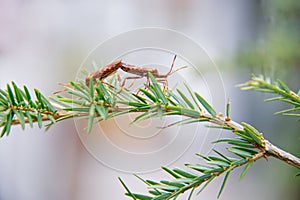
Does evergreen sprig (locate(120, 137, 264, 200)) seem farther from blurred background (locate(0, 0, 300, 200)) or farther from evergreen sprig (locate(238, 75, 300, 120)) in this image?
blurred background (locate(0, 0, 300, 200))

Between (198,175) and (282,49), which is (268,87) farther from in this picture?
(282,49)

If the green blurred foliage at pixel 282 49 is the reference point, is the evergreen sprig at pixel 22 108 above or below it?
below

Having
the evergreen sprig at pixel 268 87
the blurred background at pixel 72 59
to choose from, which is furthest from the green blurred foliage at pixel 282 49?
the blurred background at pixel 72 59

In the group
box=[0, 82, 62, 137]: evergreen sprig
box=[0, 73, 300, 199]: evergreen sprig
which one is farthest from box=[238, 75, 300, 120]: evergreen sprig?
box=[0, 82, 62, 137]: evergreen sprig

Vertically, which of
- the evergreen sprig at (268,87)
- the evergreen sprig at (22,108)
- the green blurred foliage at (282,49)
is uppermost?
the green blurred foliage at (282,49)

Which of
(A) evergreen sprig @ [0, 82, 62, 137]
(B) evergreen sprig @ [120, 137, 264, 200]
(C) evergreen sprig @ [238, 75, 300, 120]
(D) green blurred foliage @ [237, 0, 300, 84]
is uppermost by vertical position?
(D) green blurred foliage @ [237, 0, 300, 84]

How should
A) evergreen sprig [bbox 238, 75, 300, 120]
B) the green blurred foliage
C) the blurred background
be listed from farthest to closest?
the blurred background < the green blurred foliage < evergreen sprig [bbox 238, 75, 300, 120]

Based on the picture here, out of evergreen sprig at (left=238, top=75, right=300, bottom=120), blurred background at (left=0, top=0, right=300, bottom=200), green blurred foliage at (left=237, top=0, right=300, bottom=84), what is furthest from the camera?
blurred background at (left=0, top=0, right=300, bottom=200)

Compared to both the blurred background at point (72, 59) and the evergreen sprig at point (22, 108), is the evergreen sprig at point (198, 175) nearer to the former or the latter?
the evergreen sprig at point (22, 108)

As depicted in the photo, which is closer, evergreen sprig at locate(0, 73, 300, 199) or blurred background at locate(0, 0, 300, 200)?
evergreen sprig at locate(0, 73, 300, 199)

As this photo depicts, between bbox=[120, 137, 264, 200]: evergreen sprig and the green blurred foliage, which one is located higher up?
the green blurred foliage

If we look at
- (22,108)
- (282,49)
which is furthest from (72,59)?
(22,108)
